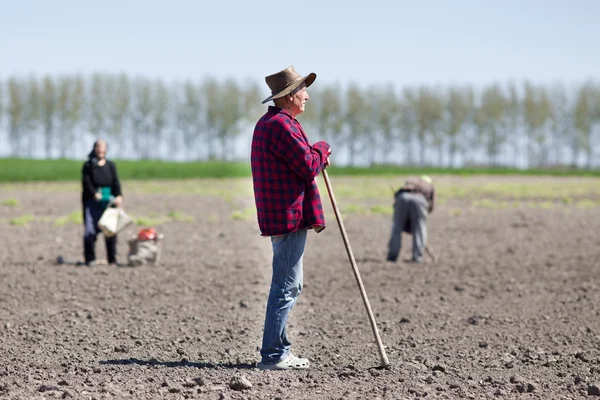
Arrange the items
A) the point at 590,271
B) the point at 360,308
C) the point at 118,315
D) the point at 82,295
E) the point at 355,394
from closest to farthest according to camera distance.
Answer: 1. the point at 355,394
2. the point at 118,315
3. the point at 360,308
4. the point at 82,295
5. the point at 590,271

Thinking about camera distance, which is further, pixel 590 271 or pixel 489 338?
pixel 590 271

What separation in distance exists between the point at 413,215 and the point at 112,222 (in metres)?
4.69

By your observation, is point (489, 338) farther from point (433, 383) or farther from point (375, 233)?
point (375, 233)

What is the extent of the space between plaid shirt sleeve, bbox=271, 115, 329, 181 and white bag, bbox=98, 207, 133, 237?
7.37 meters

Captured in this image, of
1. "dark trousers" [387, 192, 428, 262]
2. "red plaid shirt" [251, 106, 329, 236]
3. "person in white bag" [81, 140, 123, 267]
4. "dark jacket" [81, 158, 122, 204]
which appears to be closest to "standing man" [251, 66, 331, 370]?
"red plaid shirt" [251, 106, 329, 236]

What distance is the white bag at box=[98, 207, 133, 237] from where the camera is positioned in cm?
1243

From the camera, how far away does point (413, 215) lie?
13.7 metres

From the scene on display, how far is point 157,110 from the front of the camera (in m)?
87.9

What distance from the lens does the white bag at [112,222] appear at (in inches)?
489

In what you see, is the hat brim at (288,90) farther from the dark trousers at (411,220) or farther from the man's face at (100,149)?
the dark trousers at (411,220)

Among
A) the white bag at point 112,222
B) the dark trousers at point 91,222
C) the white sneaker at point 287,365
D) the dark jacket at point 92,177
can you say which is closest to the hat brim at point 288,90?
the white sneaker at point 287,365

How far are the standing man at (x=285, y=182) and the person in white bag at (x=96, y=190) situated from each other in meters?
7.26

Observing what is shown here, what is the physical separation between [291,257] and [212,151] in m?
84.1

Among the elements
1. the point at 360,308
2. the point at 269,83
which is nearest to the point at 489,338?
the point at 360,308
